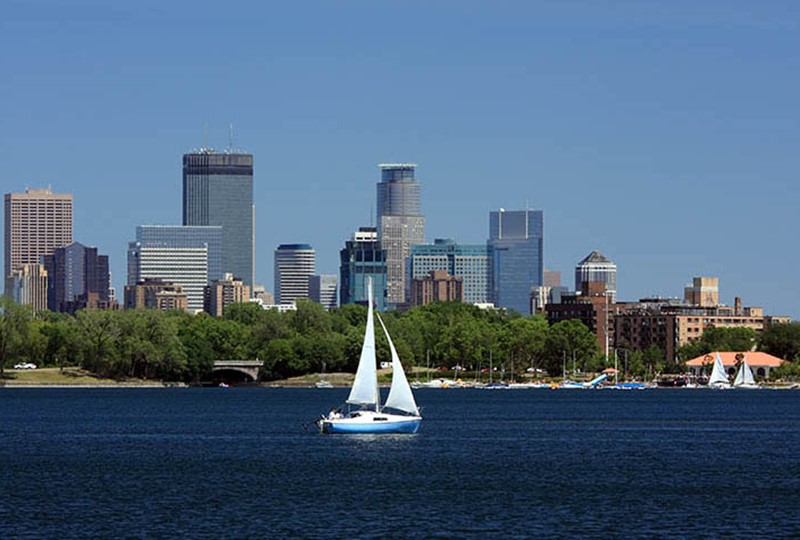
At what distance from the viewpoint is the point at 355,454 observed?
9944 centimetres

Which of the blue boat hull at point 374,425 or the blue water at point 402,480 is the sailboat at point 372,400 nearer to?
the blue boat hull at point 374,425

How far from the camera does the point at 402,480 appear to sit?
83000 mm

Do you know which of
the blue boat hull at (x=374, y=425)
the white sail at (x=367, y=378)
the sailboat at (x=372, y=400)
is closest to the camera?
the white sail at (x=367, y=378)

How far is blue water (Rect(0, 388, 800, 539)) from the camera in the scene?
65.5 metres

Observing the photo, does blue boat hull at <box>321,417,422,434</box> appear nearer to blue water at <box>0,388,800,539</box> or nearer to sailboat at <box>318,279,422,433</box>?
sailboat at <box>318,279,422,433</box>

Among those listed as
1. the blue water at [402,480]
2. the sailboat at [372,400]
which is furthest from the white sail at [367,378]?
the blue water at [402,480]

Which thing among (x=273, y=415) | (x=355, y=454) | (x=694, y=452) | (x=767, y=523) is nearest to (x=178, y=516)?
(x=767, y=523)

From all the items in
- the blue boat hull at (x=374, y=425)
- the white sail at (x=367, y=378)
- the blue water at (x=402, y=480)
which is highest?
the white sail at (x=367, y=378)

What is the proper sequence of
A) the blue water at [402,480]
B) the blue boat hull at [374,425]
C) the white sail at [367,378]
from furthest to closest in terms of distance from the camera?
the blue boat hull at [374,425], the white sail at [367,378], the blue water at [402,480]

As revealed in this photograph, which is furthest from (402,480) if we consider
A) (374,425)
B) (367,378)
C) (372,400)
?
(374,425)

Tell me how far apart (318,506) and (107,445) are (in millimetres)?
41605

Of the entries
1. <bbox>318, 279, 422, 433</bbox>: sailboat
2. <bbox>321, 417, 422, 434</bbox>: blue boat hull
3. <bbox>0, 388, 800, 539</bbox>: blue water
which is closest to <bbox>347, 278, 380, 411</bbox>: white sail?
<bbox>318, 279, 422, 433</bbox>: sailboat

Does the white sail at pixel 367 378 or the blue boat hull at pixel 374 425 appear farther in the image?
the blue boat hull at pixel 374 425

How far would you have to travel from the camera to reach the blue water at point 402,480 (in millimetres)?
65500
